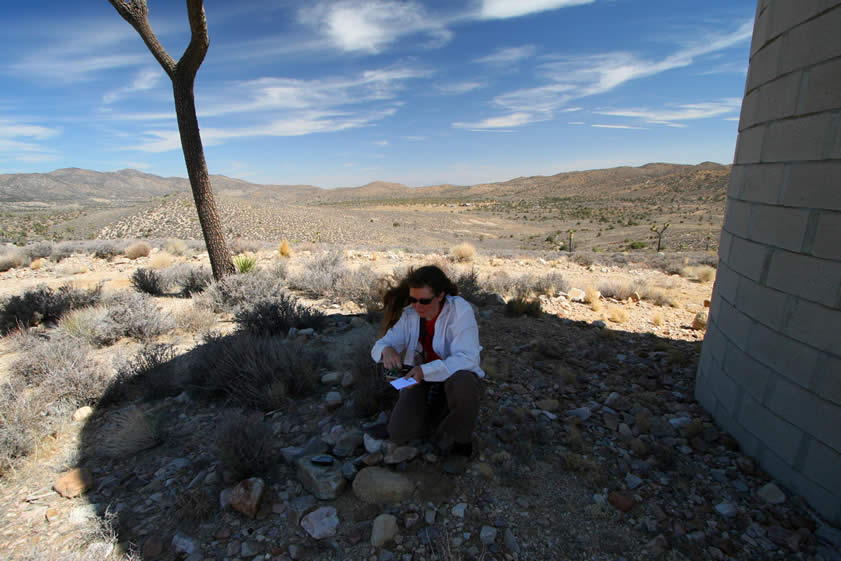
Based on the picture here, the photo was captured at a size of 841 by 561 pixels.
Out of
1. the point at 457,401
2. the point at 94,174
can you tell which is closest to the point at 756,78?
the point at 457,401

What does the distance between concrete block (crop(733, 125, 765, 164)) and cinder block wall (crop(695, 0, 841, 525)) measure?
0.05 feet

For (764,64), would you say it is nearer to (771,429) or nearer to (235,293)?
(771,429)

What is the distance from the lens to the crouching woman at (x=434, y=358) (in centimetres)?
265

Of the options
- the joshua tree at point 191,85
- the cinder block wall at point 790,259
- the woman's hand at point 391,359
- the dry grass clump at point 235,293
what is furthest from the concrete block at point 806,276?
the joshua tree at point 191,85

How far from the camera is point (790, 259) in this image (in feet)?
8.33

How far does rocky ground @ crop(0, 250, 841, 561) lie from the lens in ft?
7.47

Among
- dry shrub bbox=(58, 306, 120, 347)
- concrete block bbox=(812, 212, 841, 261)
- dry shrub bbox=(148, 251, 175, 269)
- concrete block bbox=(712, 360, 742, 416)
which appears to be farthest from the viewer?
dry shrub bbox=(148, 251, 175, 269)

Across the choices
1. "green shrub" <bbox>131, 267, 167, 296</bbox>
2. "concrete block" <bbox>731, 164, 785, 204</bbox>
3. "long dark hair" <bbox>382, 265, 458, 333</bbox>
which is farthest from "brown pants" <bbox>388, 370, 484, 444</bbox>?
"green shrub" <bbox>131, 267, 167, 296</bbox>

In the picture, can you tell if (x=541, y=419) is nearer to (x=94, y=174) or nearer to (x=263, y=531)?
(x=263, y=531)

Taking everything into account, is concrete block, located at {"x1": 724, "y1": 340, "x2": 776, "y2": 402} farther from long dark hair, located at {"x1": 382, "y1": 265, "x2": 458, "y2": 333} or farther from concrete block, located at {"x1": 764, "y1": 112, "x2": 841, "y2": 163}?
long dark hair, located at {"x1": 382, "y1": 265, "x2": 458, "y2": 333}

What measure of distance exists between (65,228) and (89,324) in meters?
34.5

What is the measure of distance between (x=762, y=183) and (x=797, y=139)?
0.39m

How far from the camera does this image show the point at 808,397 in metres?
2.45

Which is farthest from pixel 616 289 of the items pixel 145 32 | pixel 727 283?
Answer: pixel 145 32
